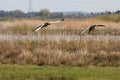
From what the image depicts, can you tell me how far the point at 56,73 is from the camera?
13.6 meters

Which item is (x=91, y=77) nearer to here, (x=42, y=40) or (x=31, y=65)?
→ (x=31, y=65)

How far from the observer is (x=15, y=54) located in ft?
55.8

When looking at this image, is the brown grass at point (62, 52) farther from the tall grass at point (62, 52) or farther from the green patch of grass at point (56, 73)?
the green patch of grass at point (56, 73)

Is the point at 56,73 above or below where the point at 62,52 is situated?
below

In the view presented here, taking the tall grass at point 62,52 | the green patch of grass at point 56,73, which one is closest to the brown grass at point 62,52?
the tall grass at point 62,52

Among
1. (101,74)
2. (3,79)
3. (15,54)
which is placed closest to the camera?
(3,79)

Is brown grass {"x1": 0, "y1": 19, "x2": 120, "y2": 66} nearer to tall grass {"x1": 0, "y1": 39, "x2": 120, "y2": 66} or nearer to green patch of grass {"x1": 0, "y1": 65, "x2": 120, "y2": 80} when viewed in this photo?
tall grass {"x1": 0, "y1": 39, "x2": 120, "y2": 66}

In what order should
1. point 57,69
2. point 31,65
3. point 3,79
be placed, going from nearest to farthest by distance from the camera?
point 3,79, point 57,69, point 31,65

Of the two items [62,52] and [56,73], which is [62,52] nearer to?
[62,52]

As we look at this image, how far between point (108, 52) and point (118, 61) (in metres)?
0.97

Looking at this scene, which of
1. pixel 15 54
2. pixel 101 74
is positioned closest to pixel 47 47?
pixel 15 54

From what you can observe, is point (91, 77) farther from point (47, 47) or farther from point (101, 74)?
point (47, 47)

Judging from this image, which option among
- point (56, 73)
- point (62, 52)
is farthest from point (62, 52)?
point (56, 73)

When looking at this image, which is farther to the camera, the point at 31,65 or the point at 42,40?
the point at 42,40
